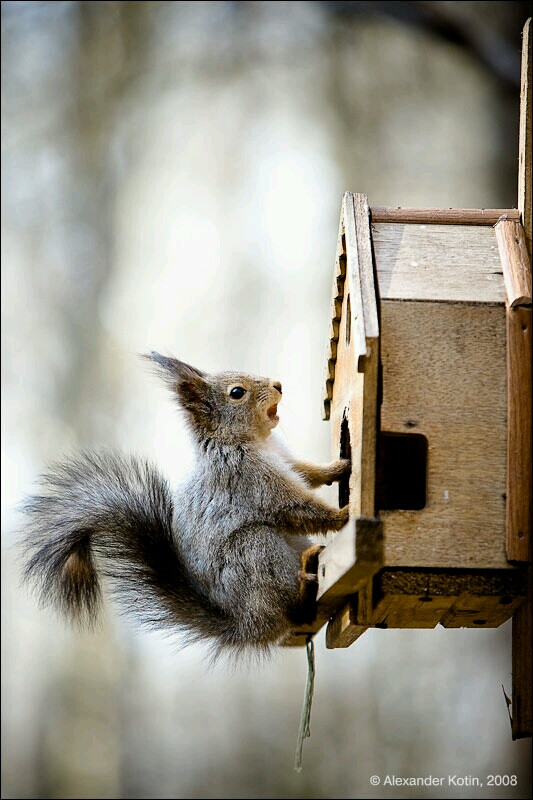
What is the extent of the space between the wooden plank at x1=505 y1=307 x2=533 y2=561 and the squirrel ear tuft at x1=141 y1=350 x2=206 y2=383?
0.59m

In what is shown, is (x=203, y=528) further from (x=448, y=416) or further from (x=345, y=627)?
(x=448, y=416)

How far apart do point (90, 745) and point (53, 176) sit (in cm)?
208

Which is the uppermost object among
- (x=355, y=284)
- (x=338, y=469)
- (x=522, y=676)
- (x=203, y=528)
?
(x=355, y=284)

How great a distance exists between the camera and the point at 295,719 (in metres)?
3.29

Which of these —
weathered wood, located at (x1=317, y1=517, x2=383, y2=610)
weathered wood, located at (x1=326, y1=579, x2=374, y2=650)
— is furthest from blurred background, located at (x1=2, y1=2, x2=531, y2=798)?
weathered wood, located at (x1=317, y1=517, x2=383, y2=610)

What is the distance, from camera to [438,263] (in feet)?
5.23

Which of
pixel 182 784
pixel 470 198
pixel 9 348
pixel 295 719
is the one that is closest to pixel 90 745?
pixel 182 784

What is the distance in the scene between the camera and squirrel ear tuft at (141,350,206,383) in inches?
69.2

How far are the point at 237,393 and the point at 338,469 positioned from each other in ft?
0.77

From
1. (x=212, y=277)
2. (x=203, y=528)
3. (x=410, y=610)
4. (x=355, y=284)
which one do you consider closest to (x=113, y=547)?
(x=203, y=528)

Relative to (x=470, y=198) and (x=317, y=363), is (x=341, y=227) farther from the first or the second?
(x=470, y=198)

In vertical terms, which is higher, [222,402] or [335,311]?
[335,311]

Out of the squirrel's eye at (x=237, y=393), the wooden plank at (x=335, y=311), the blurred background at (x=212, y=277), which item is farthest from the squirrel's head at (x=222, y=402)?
the blurred background at (x=212, y=277)

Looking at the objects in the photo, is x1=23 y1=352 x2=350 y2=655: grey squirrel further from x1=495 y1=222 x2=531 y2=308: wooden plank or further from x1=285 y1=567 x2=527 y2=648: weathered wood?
x1=495 y1=222 x2=531 y2=308: wooden plank
